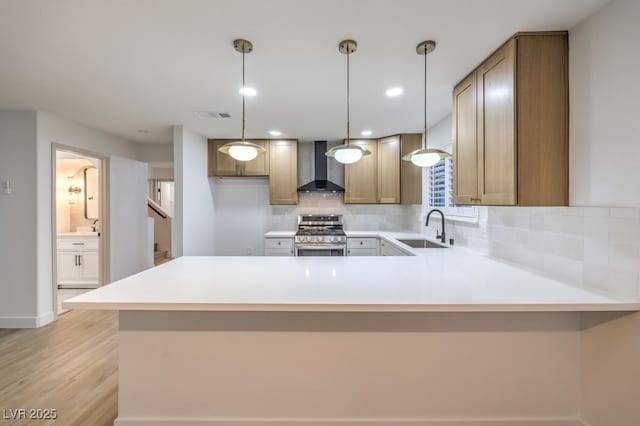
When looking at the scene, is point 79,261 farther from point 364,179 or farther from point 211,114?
point 364,179

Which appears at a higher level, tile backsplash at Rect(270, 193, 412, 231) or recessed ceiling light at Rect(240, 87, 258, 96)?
recessed ceiling light at Rect(240, 87, 258, 96)

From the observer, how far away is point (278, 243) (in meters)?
4.20

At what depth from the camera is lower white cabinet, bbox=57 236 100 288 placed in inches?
184

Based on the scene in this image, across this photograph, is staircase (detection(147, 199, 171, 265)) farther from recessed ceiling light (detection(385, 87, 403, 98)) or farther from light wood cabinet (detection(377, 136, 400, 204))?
recessed ceiling light (detection(385, 87, 403, 98))

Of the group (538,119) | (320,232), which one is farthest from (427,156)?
(320,232)

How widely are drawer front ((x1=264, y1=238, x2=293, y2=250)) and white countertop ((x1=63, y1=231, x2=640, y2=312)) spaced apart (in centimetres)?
207

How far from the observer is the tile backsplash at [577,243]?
1.33 metres

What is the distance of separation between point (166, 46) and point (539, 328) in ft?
9.27

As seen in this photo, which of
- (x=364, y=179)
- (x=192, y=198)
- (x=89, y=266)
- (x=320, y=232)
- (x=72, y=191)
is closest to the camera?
(x=192, y=198)

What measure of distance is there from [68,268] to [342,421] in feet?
17.3

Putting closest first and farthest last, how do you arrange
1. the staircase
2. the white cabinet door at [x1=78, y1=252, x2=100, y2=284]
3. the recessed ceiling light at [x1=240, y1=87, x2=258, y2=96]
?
the recessed ceiling light at [x1=240, y1=87, x2=258, y2=96]
the white cabinet door at [x1=78, y1=252, x2=100, y2=284]
the staircase

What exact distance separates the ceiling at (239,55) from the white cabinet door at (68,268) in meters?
2.68

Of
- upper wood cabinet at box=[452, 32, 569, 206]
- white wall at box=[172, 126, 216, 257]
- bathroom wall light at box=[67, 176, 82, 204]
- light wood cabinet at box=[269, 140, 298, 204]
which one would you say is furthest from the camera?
bathroom wall light at box=[67, 176, 82, 204]

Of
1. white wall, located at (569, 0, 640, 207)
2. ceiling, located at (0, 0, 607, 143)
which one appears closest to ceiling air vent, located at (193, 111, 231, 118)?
ceiling, located at (0, 0, 607, 143)
